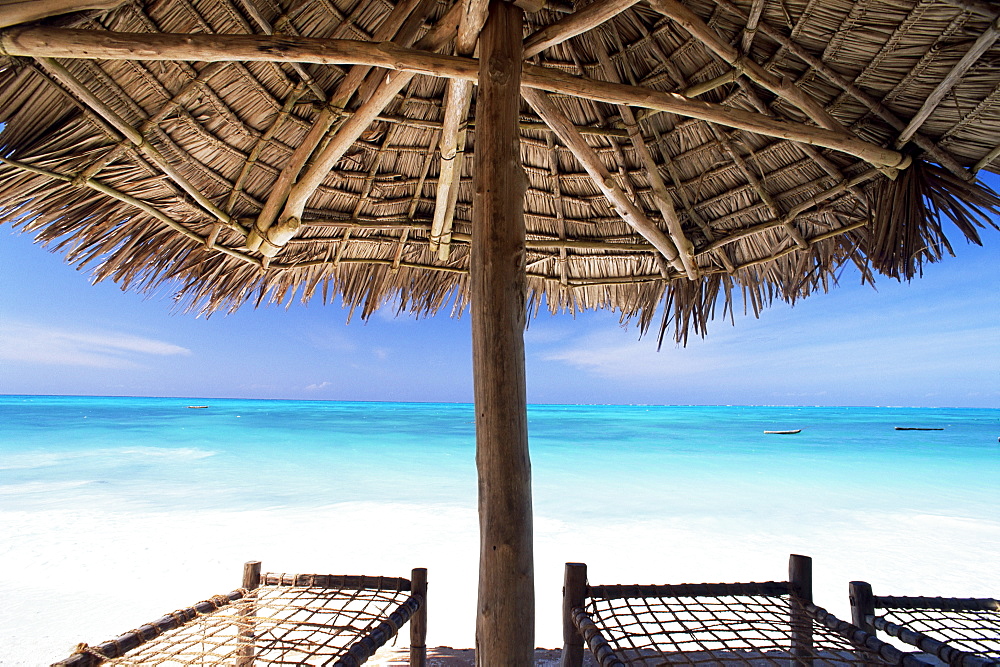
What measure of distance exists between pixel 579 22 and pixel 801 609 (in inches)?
83.0

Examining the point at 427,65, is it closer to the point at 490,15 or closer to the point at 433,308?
the point at 490,15

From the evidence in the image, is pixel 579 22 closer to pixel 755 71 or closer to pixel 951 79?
pixel 755 71

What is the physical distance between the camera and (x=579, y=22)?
5.39ft

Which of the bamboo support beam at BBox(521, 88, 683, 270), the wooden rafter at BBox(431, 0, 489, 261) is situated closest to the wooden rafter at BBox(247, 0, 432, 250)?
the wooden rafter at BBox(431, 0, 489, 261)

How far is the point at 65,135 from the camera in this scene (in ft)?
5.76

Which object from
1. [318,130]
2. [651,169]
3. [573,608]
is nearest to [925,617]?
[573,608]

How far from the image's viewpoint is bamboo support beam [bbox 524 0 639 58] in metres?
1.59

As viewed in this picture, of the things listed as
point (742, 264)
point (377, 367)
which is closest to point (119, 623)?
point (742, 264)

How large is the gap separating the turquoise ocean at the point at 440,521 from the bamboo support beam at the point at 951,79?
10.2ft

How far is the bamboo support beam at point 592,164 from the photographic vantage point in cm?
194

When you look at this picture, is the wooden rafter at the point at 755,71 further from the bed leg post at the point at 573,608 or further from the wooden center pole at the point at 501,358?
the bed leg post at the point at 573,608

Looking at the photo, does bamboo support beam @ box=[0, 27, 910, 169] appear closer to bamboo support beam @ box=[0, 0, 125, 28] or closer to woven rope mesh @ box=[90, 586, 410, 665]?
bamboo support beam @ box=[0, 0, 125, 28]

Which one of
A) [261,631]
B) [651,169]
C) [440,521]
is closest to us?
[261,631]

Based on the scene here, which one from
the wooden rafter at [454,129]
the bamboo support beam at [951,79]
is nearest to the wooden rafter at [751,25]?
the bamboo support beam at [951,79]
